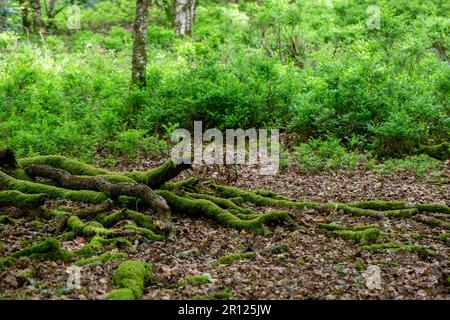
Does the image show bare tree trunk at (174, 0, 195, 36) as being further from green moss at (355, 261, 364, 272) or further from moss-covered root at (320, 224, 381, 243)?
green moss at (355, 261, 364, 272)

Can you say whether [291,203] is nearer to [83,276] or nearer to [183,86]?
[83,276]

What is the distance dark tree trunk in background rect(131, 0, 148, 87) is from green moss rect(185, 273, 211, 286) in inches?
332

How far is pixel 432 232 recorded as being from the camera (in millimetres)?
7773

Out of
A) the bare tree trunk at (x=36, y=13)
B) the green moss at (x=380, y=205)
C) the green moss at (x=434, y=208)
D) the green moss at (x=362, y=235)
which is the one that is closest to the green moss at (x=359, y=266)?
the green moss at (x=362, y=235)

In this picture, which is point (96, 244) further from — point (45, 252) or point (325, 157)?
point (325, 157)

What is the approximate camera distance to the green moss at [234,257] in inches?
268

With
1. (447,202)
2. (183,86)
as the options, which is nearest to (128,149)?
(183,86)

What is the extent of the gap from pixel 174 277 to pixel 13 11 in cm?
1737

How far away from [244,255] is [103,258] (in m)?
1.76

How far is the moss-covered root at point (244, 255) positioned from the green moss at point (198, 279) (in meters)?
0.64

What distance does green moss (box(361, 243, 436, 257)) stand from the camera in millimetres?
6906

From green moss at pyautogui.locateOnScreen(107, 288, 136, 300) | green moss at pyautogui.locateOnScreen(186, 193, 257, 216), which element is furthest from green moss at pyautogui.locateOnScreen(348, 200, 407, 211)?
green moss at pyautogui.locateOnScreen(107, 288, 136, 300)

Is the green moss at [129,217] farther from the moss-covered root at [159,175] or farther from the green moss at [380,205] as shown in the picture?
the green moss at [380,205]
